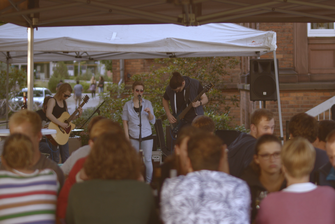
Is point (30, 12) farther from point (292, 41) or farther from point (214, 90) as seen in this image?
point (214, 90)

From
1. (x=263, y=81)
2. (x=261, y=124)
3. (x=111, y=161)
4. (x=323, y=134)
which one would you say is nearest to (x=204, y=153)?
(x=111, y=161)

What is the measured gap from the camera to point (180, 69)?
10.6 meters

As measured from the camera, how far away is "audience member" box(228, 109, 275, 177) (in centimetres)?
325

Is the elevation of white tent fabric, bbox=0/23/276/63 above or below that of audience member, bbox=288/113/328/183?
above

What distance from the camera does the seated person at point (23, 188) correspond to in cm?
217

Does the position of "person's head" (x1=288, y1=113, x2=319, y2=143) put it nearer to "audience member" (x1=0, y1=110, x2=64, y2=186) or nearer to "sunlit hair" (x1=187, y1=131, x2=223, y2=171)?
"sunlit hair" (x1=187, y1=131, x2=223, y2=171)

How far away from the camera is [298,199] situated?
204 centimetres

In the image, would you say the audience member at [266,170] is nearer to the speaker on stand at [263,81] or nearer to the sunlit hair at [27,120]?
the sunlit hair at [27,120]

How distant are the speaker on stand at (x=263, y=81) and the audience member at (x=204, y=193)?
14.2ft

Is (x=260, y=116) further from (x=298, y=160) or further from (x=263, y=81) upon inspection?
(x=263, y=81)

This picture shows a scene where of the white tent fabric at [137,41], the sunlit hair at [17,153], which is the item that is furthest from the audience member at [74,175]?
the white tent fabric at [137,41]

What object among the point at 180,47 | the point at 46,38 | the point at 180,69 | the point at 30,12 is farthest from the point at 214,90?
the point at 30,12

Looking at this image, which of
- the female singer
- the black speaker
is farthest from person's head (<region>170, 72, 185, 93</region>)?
the black speaker

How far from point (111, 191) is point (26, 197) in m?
0.55
